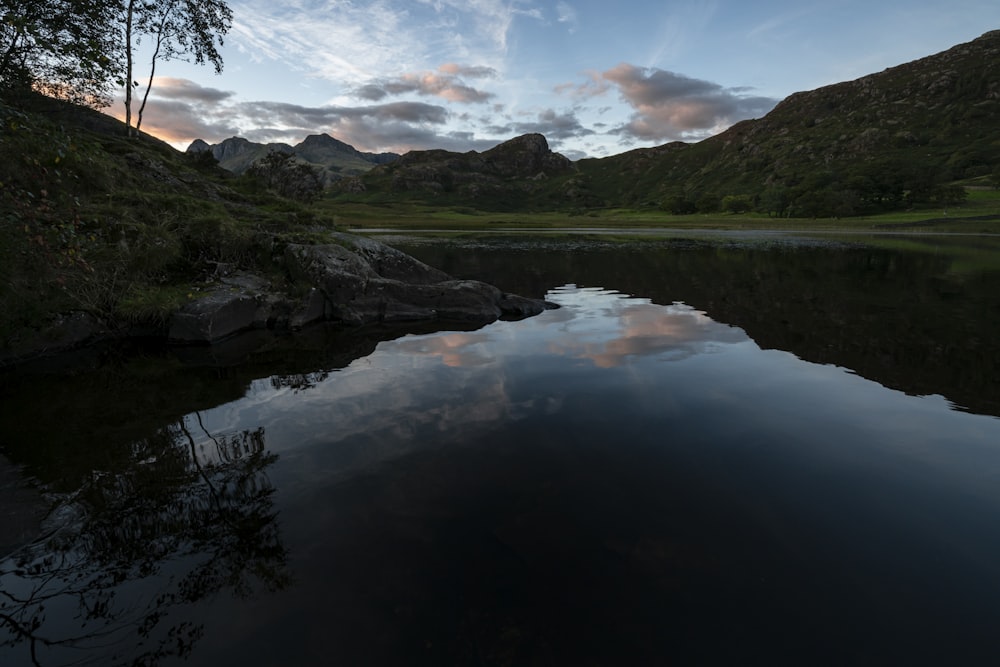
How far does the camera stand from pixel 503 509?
26.7 ft

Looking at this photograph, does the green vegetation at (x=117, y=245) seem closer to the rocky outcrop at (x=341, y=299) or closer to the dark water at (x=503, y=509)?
the rocky outcrop at (x=341, y=299)

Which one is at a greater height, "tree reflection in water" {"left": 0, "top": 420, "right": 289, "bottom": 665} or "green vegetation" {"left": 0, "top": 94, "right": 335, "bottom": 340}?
"green vegetation" {"left": 0, "top": 94, "right": 335, "bottom": 340}

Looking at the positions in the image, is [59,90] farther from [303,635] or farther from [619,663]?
[619,663]

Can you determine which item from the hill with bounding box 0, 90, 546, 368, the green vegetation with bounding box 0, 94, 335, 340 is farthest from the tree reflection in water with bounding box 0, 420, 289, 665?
the hill with bounding box 0, 90, 546, 368

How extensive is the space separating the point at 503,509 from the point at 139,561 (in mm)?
5585

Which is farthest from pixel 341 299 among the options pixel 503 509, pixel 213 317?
pixel 503 509

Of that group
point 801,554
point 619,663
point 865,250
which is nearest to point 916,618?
point 801,554

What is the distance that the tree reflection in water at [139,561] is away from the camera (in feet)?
18.4

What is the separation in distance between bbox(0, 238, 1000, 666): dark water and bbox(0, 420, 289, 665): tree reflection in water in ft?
0.13

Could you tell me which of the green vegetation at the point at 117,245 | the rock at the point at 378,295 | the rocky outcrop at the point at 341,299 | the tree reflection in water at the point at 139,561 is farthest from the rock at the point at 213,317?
the tree reflection in water at the point at 139,561

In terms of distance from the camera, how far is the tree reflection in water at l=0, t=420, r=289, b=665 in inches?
220

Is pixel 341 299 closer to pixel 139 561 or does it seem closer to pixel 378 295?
pixel 378 295

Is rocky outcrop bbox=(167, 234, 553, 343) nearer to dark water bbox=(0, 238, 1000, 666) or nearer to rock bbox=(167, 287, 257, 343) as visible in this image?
rock bbox=(167, 287, 257, 343)

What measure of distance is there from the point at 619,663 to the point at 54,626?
6.92 m
